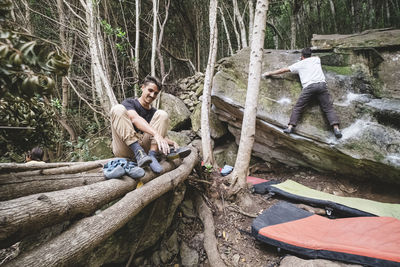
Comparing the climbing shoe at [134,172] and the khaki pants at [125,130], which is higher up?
the khaki pants at [125,130]

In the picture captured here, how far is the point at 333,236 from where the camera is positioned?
211 cm

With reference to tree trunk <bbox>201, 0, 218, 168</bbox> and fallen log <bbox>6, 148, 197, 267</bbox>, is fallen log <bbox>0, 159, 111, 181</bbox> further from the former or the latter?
tree trunk <bbox>201, 0, 218, 168</bbox>

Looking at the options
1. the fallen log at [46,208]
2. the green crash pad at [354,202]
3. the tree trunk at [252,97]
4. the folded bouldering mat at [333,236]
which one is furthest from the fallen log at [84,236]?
the green crash pad at [354,202]

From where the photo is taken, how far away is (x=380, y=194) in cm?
398

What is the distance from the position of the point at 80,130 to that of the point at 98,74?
3201 millimetres

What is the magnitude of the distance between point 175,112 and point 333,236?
586cm

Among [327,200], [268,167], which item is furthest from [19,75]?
[268,167]

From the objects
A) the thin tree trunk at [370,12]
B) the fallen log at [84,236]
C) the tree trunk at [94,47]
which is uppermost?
the thin tree trunk at [370,12]

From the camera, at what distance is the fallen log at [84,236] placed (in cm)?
101

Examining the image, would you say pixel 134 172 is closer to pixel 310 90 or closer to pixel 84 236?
pixel 84 236

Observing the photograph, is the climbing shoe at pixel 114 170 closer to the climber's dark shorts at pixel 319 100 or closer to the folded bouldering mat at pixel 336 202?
the folded bouldering mat at pixel 336 202

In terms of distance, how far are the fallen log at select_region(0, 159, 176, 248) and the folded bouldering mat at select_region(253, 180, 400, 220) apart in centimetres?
303

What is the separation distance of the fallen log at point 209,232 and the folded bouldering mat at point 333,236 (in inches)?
24.2

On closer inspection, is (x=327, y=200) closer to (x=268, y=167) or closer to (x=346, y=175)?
(x=346, y=175)
